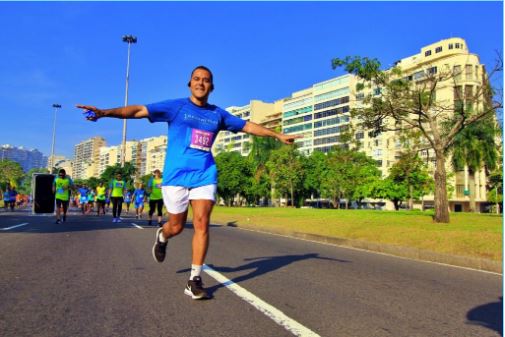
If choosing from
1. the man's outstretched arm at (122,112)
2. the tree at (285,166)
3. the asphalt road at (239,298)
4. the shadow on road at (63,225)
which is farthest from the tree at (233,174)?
the man's outstretched arm at (122,112)

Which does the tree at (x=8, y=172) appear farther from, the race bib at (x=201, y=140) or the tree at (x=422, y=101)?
the race bib at (x=201, y=140)

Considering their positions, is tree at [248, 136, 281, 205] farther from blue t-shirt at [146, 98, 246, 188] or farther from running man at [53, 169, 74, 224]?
blue t-shirt at [146, 98, 246, 188]

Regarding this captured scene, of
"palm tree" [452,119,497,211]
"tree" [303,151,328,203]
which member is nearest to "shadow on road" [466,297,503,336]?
"palm tree" [452,119,497,211]

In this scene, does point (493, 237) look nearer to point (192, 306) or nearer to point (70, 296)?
point (192, 306)

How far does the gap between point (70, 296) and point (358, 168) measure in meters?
63.2

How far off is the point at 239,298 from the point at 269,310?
47 cm

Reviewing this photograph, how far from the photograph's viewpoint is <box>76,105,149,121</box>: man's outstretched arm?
13.7 feet

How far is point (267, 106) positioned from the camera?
137 m

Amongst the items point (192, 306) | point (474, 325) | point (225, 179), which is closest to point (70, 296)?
point (192, 306)

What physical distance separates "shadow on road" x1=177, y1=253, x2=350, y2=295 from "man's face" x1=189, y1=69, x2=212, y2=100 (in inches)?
80.1

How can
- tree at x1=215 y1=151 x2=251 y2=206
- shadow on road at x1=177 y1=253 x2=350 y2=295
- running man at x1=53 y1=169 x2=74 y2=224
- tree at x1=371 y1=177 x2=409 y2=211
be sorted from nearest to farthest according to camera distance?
1. shadow on road at x1=177 y1=253 x2=350 y2=295
2. running man at x1=53 y1=169 x2=74 y2=224
3. tree at x1=371 y1=177 x2=409 y2=211
4. tree at x1=215 y1=151 x2=251 y2=206

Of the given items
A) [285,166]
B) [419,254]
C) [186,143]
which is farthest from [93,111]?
[285,166]

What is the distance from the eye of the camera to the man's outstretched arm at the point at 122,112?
165 inches

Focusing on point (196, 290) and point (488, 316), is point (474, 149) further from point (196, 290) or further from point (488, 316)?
point (196, 290)
